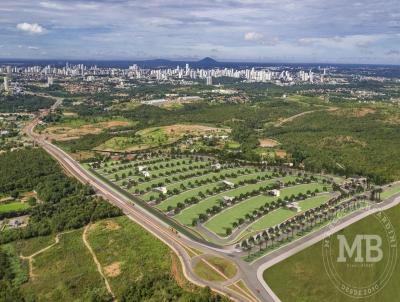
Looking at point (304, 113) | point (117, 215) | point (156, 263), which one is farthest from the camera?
point (304, 113)

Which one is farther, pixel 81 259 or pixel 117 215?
pixel 117 215

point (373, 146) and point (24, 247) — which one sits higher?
point (373, 146)

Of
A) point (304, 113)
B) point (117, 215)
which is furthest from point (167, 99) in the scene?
point (117, 215)

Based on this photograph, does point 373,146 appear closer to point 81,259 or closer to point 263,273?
point 263,273

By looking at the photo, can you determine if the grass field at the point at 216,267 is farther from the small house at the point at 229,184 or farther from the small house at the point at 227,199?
the small house at the point at 229,184

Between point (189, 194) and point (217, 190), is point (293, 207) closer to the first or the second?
point (217, 190)

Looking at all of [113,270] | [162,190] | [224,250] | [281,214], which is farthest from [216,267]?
[162,190]
